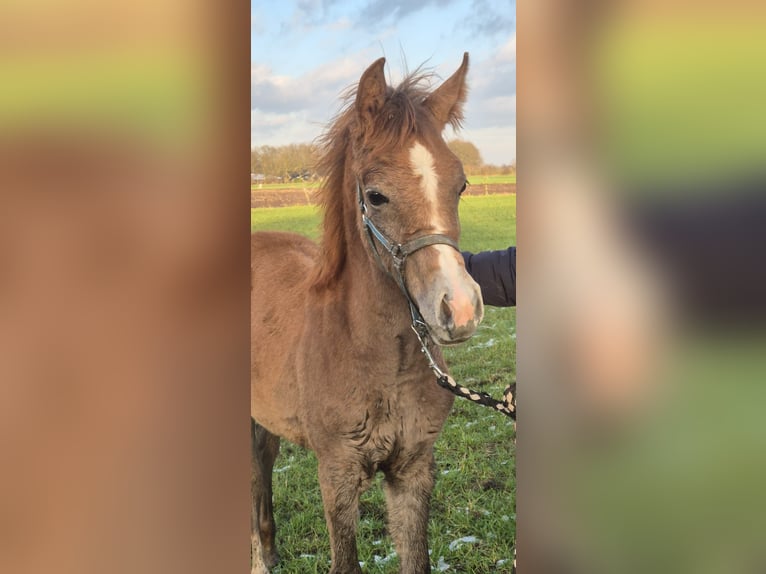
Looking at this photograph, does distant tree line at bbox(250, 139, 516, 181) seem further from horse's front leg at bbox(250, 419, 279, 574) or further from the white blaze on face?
horse's front leg at bbox(250, 419, 279, 574)

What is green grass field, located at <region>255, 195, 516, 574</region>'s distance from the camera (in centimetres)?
125

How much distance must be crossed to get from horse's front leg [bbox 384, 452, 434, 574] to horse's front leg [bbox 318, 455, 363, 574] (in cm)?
8

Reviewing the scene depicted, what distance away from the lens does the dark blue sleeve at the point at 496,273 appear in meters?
1.21

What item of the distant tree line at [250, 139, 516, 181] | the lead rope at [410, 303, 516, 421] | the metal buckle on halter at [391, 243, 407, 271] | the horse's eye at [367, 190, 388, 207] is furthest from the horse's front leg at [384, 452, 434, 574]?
the distant tree line at [250, 139, 516, 181]

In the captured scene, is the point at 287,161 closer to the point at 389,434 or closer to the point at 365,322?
the point at 365,322

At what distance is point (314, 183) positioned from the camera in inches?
50.9

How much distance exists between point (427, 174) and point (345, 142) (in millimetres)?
229
